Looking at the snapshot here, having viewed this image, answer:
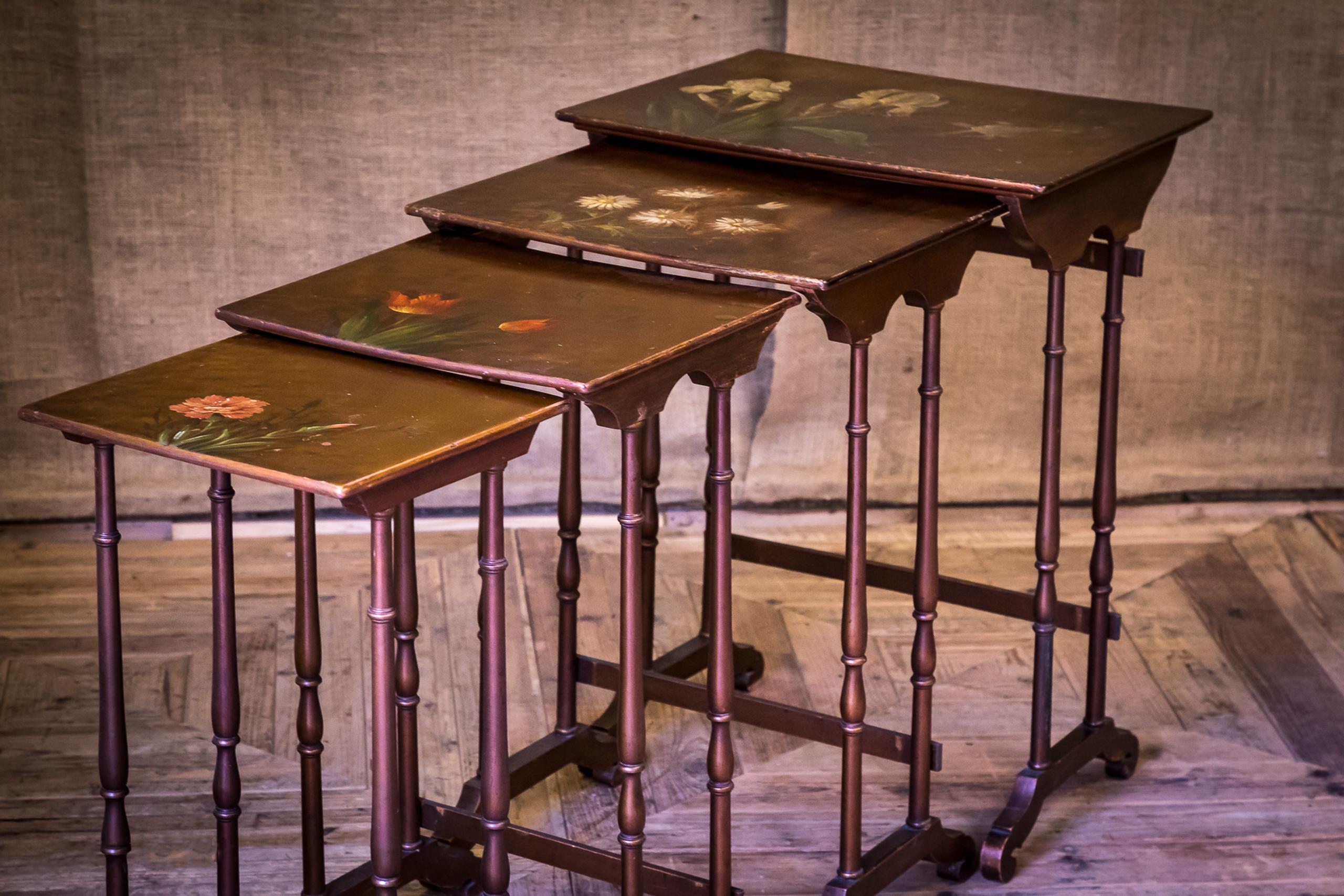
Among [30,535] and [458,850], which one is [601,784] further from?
[30,535]

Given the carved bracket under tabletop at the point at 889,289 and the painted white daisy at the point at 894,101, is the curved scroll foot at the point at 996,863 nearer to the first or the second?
the carved bracket under tabletop at the point at 889,289

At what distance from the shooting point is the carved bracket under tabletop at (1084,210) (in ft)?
7.64

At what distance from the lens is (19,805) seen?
2.71 metres

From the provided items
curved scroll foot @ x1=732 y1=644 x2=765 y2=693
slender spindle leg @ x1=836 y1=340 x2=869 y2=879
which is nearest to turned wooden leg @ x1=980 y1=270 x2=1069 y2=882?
slender spindle leg @ x1=836 y1=340 x2=869 y2=879

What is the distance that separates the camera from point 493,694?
1932mm

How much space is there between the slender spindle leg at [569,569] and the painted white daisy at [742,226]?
16.7 inches

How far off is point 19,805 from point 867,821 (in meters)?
1.27

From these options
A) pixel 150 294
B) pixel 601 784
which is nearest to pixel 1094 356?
pixel 601 784

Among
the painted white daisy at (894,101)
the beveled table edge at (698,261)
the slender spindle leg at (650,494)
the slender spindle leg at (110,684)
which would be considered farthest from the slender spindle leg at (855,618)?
the slender spindle leg at (110,684)

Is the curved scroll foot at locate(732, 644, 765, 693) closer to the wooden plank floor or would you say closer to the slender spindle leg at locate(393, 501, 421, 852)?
the wooden plank floor

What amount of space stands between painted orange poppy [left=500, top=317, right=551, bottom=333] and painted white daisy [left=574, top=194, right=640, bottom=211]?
1.07 feet

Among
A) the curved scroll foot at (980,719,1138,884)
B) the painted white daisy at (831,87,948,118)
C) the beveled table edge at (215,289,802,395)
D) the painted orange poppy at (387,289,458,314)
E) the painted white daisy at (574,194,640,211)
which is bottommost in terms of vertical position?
the curved scroll foot at (980,719,1138,884)

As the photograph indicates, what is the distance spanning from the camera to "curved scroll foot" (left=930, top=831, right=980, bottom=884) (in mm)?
2561

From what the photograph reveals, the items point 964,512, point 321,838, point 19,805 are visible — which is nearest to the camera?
point 321,838
